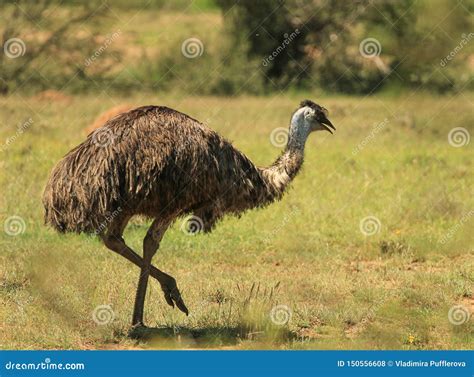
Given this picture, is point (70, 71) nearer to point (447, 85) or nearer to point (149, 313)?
point (447, 85)

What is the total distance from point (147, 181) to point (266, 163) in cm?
689

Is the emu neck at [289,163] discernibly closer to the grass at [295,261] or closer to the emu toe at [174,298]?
the grass at [295,261]

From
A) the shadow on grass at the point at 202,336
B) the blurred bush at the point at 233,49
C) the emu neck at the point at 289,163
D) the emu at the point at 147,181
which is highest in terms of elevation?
the blurred bush at the point at 233,49

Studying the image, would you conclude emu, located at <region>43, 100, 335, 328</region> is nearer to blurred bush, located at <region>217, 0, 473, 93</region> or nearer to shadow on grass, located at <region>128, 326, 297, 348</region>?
shadow on grass, located at <region>128, 326, 297, 348</region>

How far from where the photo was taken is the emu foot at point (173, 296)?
309 inches

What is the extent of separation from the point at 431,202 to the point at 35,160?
16.4ft

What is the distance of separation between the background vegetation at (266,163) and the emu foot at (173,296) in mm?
165

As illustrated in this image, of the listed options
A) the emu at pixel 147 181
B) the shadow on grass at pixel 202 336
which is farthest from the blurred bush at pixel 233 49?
the shadow on grass at pixel 202 336

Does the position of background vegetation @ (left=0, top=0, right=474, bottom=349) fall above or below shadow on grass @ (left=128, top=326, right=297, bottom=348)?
above

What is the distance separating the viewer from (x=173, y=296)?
7.84 meters

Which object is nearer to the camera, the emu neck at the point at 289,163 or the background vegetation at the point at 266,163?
the background vegetation at the point at 266,163

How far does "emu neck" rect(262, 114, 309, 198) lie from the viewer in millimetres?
8273

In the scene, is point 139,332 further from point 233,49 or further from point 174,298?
point 233,49

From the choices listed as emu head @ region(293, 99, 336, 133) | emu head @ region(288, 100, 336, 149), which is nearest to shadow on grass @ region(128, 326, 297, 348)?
emu head @ region(288, 100, 336, 149)
